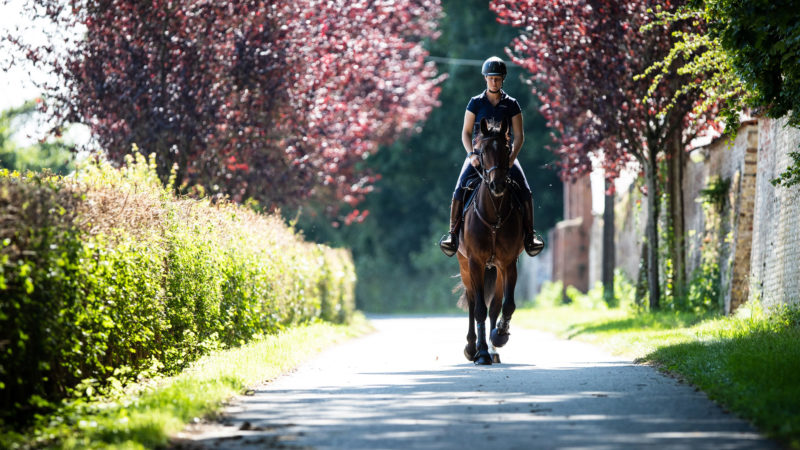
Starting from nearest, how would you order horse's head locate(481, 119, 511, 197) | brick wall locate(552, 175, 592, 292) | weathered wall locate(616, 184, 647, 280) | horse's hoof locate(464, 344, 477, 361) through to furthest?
horse's head locate(481, 119, 511, 197), horse's hoof locate(464, 344, 477, 361), weathered wall locate(616, 184, 647, 280), brick wall locate(552, 175, 592, 292)

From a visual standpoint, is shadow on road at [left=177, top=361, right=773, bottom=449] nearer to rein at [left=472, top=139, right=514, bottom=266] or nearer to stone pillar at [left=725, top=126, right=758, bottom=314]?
rein at [left=472, top=139, right=514, bottom=266]

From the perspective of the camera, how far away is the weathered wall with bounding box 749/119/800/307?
688 inches

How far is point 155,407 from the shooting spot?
9711 millimetres

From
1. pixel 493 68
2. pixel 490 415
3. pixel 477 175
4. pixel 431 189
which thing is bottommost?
pixel 490 415

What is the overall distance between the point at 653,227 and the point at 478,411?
16337 millimetres

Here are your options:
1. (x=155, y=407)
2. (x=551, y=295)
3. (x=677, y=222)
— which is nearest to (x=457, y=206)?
(x=155, y=407)

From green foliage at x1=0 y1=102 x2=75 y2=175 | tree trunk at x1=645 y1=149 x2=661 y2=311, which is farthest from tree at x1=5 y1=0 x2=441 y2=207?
green foliage at x1=0 y1=102 x2=75 y2=175

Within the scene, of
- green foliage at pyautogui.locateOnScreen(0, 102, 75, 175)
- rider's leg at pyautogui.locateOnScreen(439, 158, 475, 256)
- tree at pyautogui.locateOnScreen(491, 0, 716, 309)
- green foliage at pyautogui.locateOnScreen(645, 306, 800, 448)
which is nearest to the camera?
green foliage at pyautogui.locateOnScreen(645, 306, 800, 448)

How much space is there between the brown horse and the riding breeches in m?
0.29

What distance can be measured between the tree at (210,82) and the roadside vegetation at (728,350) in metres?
Result: 7.19

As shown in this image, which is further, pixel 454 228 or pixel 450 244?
pixel 450 244

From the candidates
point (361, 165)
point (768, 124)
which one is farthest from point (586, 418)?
point (361, 165)

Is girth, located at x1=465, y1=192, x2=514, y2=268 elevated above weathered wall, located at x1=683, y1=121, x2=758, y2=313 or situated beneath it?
situated beneath

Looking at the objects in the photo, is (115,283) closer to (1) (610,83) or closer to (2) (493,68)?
(2) (493,68)
